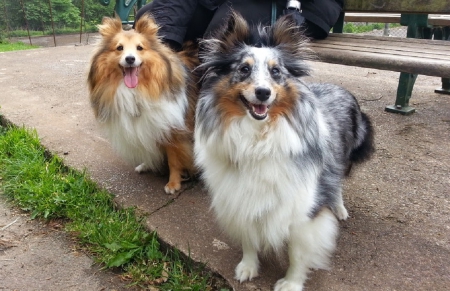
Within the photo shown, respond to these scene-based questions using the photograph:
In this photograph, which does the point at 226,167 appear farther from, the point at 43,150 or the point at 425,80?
the point at 425,80

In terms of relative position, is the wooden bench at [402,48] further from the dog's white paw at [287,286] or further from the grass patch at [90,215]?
Result: the grass patch at [90,215]

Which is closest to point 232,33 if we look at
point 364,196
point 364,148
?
point 364,148

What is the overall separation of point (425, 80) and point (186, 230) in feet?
14.7

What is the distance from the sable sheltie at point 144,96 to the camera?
2904mm

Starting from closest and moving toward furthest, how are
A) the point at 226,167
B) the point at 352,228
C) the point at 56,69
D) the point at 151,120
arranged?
1. the point at 226,167
2. the point at 352,228
3. the point at 151,120
4. the point at 56,69

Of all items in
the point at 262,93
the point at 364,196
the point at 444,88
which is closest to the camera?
the point at 262,93

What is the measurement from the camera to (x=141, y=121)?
3.00 m

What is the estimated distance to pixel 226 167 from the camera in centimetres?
204

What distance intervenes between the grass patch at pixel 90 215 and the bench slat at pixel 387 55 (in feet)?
5.64

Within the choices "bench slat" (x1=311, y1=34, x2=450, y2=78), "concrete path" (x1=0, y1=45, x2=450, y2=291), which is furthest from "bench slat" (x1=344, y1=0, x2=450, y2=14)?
"concrete path" (x1=0, y1=45, x2=450, y2=291)

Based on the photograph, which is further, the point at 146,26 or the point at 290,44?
the point at 146,26

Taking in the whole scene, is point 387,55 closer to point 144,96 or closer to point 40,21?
point 144,96

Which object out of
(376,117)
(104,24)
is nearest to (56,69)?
(104,24)

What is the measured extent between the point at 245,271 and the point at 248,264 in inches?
1.6
